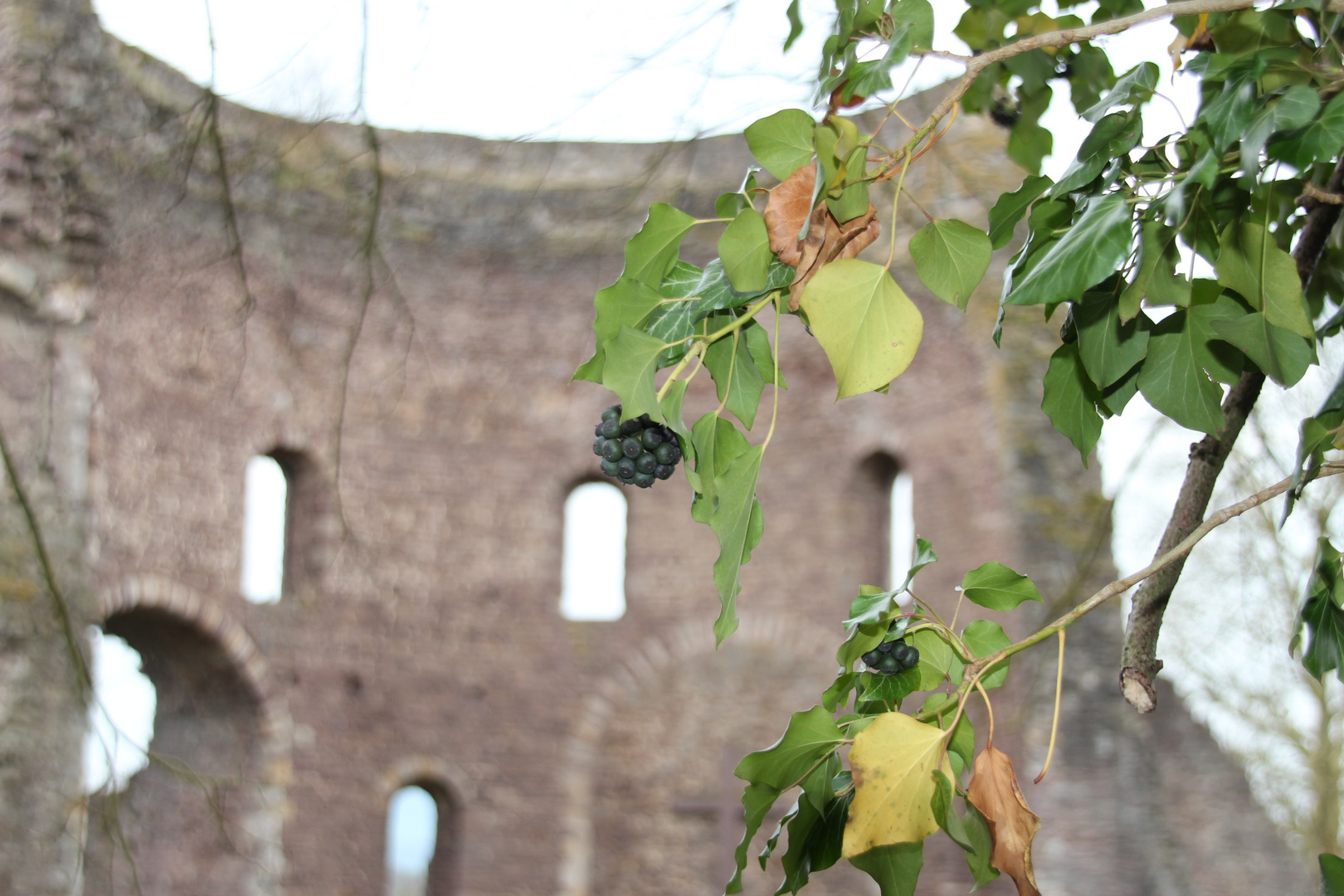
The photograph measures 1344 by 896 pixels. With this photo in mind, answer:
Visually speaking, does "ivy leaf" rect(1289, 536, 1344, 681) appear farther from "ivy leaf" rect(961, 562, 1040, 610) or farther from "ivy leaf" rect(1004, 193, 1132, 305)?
"ivy leaf" rect(1004, 193, 1132, 305)

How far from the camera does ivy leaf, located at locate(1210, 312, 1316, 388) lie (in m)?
1.46

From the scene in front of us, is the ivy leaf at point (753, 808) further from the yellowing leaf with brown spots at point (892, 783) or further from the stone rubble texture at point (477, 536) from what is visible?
the stone rubble texture at point (477, 536)

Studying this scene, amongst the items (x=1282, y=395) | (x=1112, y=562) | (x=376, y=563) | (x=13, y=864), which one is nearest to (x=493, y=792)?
(x=376, y=563)

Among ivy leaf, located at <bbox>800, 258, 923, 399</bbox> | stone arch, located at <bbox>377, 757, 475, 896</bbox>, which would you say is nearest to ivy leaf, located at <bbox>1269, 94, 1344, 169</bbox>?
ivy leaf, located at <bbox>800, 258, 923, 399</bbox>

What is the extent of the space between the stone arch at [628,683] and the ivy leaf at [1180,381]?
23.8ft

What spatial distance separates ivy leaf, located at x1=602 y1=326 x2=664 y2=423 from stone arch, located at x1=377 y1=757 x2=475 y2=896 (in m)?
7.98

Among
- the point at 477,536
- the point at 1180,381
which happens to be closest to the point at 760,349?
the point at 1180,381

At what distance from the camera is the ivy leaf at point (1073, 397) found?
5.70ft

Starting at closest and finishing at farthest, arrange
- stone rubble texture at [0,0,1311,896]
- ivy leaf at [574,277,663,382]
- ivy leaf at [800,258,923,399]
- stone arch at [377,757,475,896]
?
ivy leaf at [800,258,923,399] < ivy leaf at [574,277,663,382] < stone rubble texture at [0,0,1311,896] < stone arch at [377,757,475,896]

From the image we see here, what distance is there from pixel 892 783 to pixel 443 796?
26.9 feet

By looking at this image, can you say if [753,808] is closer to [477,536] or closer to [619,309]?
[619,309]

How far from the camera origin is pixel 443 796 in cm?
905

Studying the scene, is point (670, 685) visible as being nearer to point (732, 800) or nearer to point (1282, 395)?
point (732, 800)

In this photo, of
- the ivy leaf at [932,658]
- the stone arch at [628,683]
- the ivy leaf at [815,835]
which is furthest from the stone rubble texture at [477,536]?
the ivy leaf at [815,835]
